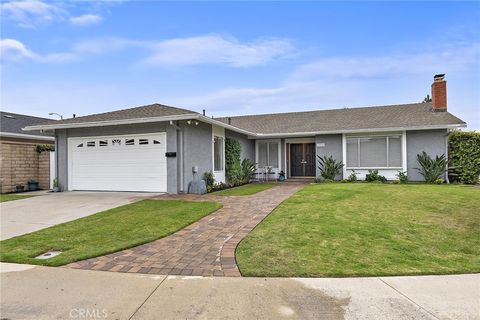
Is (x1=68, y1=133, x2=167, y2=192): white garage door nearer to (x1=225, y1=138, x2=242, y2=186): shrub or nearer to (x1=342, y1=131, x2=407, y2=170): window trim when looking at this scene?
(x1=225, y1=138, x2=242, y2=186): shrub

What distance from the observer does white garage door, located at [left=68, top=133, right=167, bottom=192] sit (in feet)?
37.2

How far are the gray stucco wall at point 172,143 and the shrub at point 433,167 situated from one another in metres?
10.1

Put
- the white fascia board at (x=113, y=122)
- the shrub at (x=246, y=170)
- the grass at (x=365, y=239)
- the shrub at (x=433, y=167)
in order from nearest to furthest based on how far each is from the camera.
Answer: the grass at (x=365, y=239), the white fascia board at (x=113, y=122), the shrub at (x=433, y=167), the shrub at (x=246, y=170)

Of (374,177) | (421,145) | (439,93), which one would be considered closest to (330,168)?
(374,177)

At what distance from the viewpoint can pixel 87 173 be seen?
41.2 feet

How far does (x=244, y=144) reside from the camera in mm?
16531

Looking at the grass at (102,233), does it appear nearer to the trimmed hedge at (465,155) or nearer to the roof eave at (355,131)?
the roof eave at (355,131)

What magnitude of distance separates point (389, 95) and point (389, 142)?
1131cm

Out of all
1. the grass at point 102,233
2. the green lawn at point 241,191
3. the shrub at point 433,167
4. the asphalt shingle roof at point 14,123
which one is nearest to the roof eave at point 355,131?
the shrub at point 433,167

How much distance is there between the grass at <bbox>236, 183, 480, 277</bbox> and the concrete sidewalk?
0.35 meters

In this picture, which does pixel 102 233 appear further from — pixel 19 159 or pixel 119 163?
pixel 19 159

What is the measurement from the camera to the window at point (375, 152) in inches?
A: 564

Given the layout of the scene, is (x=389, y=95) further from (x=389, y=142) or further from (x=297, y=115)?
(x=389, y=142)

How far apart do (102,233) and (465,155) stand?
15264 millimetres
